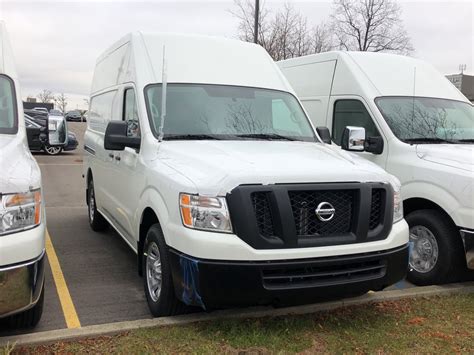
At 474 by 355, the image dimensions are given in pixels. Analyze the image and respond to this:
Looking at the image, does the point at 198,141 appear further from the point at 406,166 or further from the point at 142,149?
the point at 406,166

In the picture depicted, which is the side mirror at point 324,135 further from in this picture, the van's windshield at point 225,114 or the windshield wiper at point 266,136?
the windshield wiper at point 266,136

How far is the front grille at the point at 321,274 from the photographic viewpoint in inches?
137

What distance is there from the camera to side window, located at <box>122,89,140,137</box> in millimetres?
4916

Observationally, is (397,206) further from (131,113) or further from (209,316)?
(131,113)

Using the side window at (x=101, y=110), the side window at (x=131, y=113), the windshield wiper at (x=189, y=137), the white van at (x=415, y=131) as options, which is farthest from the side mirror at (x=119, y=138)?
the white van at (x=415, y=131)

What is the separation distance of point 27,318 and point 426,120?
4.88 m

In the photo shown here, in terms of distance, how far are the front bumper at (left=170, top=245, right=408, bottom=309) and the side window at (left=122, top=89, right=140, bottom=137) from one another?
1711mm

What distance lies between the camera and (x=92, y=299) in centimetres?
464

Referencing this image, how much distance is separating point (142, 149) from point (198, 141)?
1.78 ft

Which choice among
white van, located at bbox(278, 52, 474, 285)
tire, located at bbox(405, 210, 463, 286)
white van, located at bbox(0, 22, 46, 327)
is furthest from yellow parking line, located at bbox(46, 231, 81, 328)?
tire, located at bbox(405, 210, 463, 286)

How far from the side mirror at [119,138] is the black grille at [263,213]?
5.42 feet

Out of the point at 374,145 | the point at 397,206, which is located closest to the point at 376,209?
the point at 397,206

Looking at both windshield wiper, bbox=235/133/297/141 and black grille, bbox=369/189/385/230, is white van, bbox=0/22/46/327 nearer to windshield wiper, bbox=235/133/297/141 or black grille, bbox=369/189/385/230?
windshield wiper, bbox=235/133/297/141

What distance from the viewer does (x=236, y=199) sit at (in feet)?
11.2
